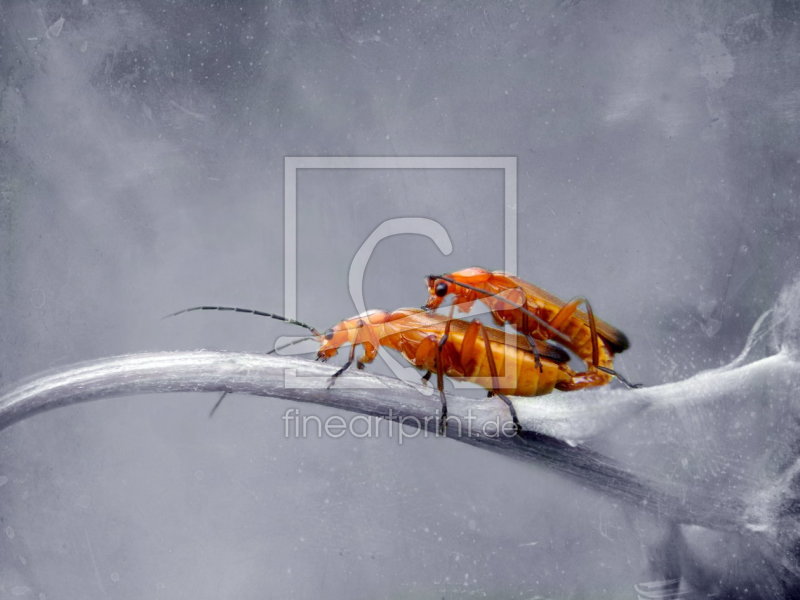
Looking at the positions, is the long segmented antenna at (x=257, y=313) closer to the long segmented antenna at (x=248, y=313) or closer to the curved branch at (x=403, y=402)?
the long segmented antenna at (x=248, y=313)

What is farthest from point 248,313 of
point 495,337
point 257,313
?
point 495,337

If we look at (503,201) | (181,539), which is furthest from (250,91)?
(181,539)

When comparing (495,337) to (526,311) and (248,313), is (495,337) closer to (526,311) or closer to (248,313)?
(526,311)

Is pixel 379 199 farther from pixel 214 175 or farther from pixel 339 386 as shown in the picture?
pixel 339 386

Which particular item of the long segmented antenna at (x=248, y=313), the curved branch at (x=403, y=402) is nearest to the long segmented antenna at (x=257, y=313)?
the long segmented antenna at (x=248, y=313)

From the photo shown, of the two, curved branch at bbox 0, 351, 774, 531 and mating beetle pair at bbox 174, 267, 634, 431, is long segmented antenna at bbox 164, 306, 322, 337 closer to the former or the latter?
mating beetle pair at bbox 174, 267, 634, 431

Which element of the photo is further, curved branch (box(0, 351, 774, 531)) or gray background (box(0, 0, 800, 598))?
gray background (box(0, 0, 800, 598))

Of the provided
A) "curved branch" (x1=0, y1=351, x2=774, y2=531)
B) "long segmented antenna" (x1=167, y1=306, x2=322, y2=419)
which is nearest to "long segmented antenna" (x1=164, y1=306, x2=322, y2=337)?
"long segmented antenna" (x1=167, y1=306, x2=322, y2=419)
